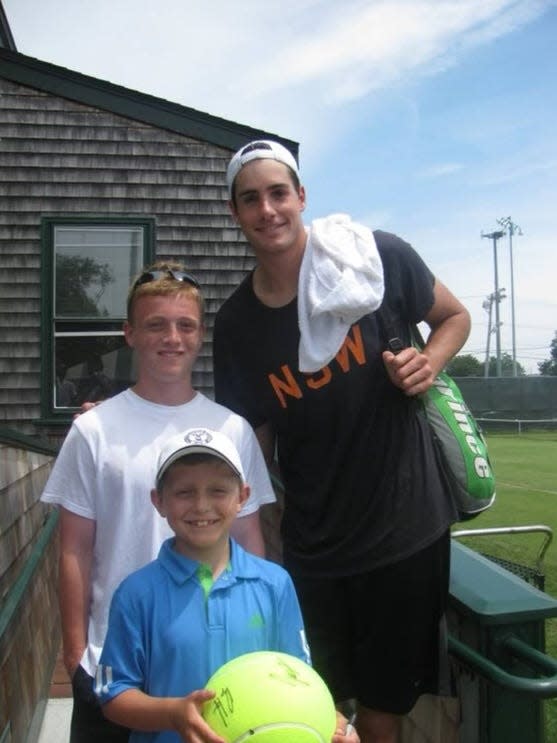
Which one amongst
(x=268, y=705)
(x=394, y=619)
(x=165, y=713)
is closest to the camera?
(x=268, y=705)

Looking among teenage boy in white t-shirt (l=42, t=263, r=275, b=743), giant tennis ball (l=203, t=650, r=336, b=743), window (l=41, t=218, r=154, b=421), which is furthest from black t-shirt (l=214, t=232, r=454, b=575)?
window (l=41, t=218, r=154, b=421)

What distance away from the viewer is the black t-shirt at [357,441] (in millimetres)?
1967

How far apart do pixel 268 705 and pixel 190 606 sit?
0.33m

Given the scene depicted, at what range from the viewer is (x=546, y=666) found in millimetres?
1667

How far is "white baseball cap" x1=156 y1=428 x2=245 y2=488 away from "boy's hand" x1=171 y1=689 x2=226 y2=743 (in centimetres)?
45

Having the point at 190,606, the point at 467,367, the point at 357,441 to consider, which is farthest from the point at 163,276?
the point at 467,367

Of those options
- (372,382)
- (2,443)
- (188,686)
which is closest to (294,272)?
(372,382)

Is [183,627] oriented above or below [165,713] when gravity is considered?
above

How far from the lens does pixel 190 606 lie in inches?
57.9

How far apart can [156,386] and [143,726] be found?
2.46 ft

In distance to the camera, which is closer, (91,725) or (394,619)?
(91,725)

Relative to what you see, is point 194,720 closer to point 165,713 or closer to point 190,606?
point 165,713

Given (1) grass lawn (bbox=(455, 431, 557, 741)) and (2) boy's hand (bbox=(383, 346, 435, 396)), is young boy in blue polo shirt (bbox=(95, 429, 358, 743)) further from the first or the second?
(1) grass lawn (bbox=(455, 431, 557, 741))

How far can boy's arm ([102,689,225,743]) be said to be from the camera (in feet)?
3.97
